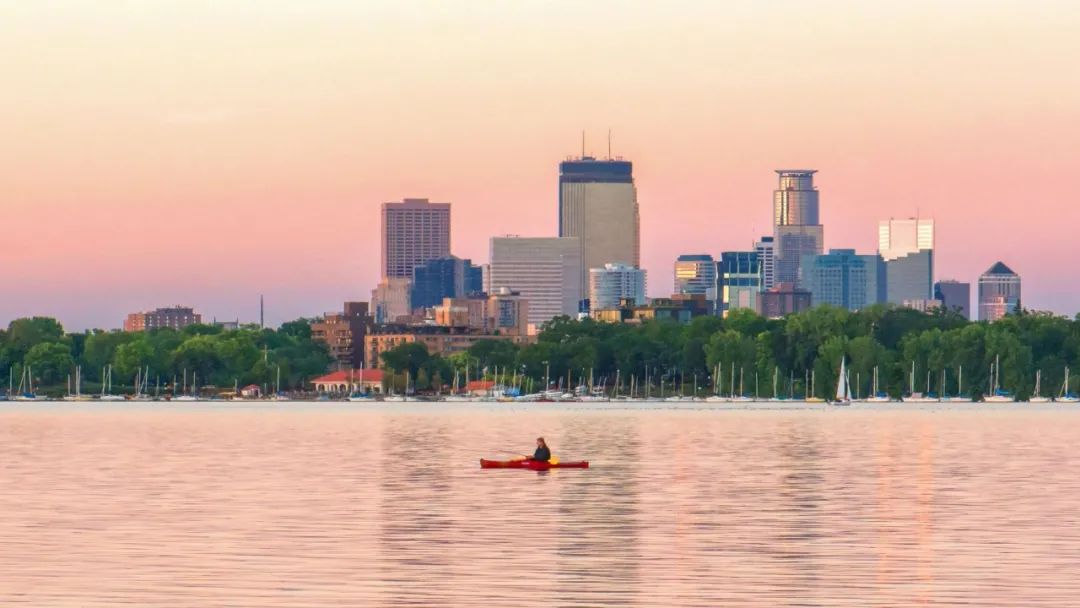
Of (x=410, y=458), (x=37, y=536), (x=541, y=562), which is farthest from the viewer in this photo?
(x=410, y=458)

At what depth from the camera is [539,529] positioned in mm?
50094

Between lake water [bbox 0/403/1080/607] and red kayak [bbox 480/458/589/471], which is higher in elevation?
red kayak [bbox 480/458/589/471]

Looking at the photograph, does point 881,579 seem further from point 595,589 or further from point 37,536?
point 37,536

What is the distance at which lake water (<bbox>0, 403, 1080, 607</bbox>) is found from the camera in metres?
37.1

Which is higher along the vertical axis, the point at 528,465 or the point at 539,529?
the point at 528,465

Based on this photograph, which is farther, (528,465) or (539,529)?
(528,465)

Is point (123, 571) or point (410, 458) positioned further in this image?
point (410, 458)

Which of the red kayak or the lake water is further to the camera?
the red kayak

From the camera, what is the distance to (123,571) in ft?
131

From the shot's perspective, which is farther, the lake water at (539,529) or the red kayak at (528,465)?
the red kayak at (528,465)

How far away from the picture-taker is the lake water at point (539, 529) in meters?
37.1

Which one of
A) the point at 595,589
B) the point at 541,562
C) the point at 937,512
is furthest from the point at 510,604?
the point at 937,512

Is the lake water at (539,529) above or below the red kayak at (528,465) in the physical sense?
below

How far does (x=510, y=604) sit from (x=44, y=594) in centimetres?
790
